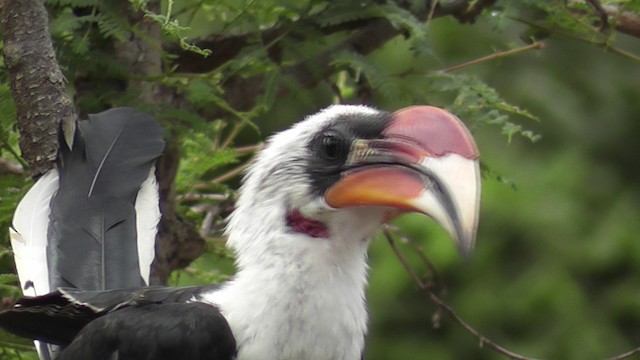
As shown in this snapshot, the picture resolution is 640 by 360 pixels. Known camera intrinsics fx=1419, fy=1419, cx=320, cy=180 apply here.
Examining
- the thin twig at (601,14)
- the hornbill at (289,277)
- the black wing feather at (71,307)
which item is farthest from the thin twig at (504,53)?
the black wing feather at (71,307)

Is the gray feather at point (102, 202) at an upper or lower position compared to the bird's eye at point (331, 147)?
lower

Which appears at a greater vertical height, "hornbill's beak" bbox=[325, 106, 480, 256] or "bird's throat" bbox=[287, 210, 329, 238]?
"hornbill's beak" bbox=[325, 106, 480, 256]

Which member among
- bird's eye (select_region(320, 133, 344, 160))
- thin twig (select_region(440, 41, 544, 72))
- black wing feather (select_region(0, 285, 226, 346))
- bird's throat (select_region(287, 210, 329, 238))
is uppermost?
bird's eye (select_region(320, 133, 344, 160))

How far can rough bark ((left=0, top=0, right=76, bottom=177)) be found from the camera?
3.12 meters

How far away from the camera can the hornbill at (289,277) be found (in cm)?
298

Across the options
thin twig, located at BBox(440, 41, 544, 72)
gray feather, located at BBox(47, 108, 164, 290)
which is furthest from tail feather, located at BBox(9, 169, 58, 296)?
thin twig, located at BBox(440, 41, 544, 72)

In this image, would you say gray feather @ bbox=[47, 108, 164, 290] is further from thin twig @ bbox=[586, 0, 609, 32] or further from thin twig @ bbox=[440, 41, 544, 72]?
thin twig @ bbox=[586, 0, 609, 32]

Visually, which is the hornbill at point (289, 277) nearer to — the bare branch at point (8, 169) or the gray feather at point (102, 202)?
the gray feather at point (102, 202)

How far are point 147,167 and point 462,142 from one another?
3.44 feet

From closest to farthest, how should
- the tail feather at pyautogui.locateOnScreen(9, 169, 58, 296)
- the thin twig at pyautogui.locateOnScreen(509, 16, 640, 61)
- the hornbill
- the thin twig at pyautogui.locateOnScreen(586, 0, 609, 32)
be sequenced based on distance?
the hornbill → the tail feather at pyautogui.locateOnScreen(9, 169, 58, 296) → the thin twig at pyautogui.locateOnScreen(586, 0, 609, 32) → the thin twig at pyautogui.locateOnScreen(509, 16, 640, 61)

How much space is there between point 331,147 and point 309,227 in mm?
180

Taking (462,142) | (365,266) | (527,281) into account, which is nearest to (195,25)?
(365,266)

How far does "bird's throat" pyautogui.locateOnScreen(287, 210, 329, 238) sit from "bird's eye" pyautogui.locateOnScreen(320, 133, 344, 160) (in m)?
0.14

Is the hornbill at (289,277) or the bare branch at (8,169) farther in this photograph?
the bare branch at (8,169)
